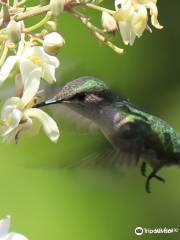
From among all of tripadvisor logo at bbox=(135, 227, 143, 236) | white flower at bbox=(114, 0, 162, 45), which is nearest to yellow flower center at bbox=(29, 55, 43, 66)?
white flower at bbox=(114, 0, 162, 45)

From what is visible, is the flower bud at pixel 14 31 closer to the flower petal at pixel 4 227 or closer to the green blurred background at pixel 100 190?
the flower petal at pixel 4 227

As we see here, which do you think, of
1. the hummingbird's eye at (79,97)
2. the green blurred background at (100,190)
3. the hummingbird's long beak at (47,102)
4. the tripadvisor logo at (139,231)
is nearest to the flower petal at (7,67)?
the hummingbird's long beak at (47,102)

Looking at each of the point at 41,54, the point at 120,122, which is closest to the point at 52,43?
the point at 41,54

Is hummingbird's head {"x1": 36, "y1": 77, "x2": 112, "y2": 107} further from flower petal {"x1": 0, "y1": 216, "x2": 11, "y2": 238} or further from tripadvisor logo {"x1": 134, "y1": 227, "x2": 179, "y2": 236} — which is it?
tripadvisor logo {"x1": 134, "y1": 227, "x2": 179, "y2": 236}

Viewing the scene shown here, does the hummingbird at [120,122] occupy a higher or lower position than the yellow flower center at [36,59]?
lower

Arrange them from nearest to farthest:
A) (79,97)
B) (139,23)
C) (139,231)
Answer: (139,23), (79,97), (139,231)

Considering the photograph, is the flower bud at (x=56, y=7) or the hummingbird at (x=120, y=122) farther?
the hummingbird at (x=120, y=122)

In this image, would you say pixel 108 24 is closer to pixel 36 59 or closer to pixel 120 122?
pixel 36 59
